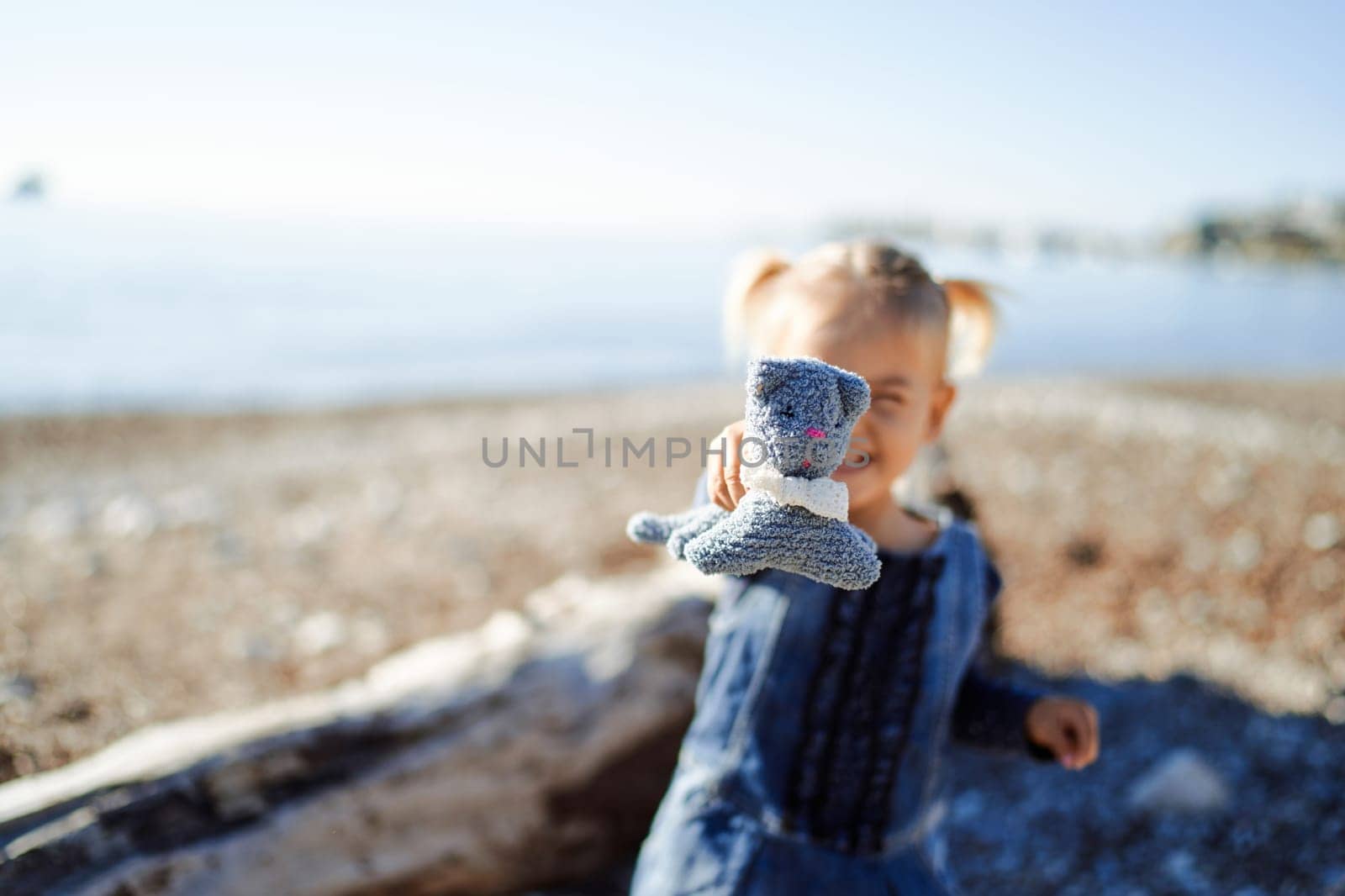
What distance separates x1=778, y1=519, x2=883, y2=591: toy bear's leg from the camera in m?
1.08

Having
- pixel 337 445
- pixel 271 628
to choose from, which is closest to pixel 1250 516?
pixel 271 628

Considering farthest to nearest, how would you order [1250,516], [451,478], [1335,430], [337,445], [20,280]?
[20,280]
[337,445]
[1335,430]
[451,478]
[1250,516]

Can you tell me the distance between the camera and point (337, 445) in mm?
10820

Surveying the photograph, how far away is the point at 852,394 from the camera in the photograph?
1084 mm

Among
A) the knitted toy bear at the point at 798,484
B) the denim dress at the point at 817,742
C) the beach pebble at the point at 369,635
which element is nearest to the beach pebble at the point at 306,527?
the beach pebble at the point at 369,635

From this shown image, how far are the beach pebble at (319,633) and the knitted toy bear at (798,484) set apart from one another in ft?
12.2

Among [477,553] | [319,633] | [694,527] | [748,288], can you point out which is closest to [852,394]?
[694,527]

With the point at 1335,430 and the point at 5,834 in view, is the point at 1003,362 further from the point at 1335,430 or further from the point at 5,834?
the point at 5,834

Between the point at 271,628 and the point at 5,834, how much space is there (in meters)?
2.63

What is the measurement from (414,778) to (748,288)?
174 centimetres

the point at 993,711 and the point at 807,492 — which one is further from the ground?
the point at 807,492

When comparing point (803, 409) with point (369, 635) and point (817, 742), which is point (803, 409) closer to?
point (817, 742)

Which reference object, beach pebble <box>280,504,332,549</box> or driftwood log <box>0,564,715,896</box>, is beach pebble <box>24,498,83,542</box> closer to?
beach pebble <box>280,504,332,549</box>

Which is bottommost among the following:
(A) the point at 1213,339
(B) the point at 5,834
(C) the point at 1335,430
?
(A) the point at 1213,339
